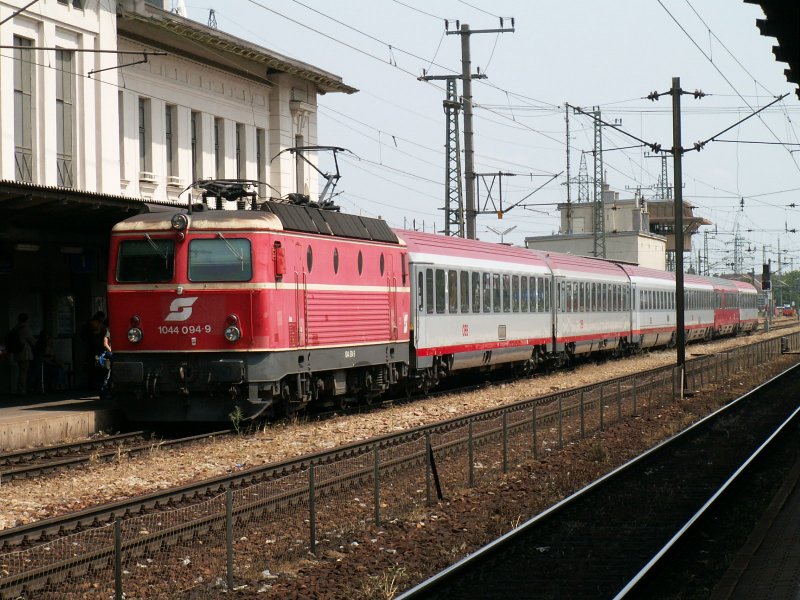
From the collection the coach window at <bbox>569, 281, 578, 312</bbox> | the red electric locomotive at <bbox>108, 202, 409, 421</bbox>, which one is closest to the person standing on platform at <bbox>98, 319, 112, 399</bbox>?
the red electric locomotive at <bbox>108, 202, 409, 421</bbox>

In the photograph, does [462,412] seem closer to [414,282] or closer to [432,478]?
[414,282]

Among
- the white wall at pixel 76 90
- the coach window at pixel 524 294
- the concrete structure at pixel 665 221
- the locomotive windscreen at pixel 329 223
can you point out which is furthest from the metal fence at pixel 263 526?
the concrete structure at pixel 665 221

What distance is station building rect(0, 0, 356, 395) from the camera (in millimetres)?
23016

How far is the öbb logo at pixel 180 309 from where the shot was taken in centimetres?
1873

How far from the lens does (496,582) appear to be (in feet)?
33.4

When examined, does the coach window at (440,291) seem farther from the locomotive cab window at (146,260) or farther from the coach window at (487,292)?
the locomotive cab window at (146,260)

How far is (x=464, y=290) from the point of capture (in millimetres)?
28078

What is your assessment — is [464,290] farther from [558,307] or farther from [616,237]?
[616,237]

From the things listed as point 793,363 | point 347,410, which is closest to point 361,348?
point 347,410

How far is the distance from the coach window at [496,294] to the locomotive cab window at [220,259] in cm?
1226

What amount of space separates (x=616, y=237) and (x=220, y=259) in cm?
7329

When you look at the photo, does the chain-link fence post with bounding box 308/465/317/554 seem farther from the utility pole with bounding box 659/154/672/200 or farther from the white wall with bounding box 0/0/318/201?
the utility pole with bounding box 659/154/672/200

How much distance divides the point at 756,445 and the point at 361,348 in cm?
721

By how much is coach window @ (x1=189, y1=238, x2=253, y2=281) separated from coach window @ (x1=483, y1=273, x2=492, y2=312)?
1157 cm
